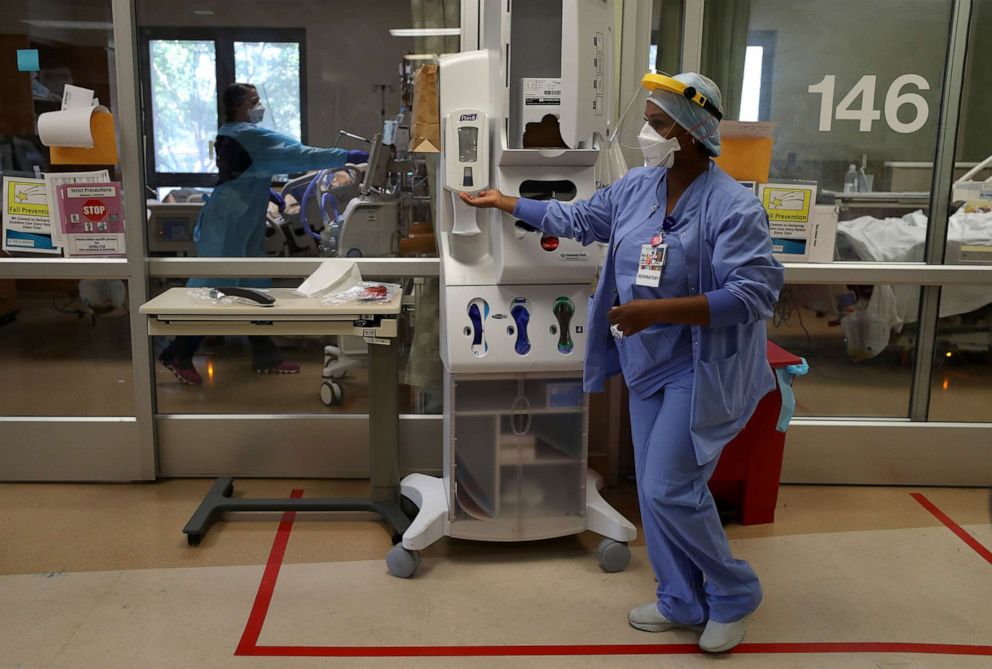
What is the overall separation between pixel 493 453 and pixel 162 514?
51.6 inches

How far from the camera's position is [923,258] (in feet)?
11.9

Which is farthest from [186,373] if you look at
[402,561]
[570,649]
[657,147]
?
[657,147]

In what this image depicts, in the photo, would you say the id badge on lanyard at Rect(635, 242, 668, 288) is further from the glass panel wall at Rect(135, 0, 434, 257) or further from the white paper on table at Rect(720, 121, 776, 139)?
the glass panel wall at Rect(135, 0, 434, 257)

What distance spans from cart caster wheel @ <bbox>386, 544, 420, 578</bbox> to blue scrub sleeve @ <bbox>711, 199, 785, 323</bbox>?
1.34 metres

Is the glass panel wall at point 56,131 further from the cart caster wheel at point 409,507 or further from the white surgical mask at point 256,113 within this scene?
the cart caster wheel at point 409,507

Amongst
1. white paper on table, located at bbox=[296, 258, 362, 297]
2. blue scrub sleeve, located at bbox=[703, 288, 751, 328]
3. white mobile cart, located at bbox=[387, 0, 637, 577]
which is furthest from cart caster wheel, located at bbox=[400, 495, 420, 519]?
blue scrub sleeve, located at bbox=[703, 288, 751, 328]

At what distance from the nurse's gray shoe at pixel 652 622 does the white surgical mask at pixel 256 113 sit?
7.48ft

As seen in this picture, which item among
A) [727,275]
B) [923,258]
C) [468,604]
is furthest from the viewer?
[923,258]

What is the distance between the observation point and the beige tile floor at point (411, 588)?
8.21 feet

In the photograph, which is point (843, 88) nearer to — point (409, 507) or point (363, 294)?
point (363, 294)

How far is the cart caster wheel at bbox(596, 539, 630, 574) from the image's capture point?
2.95 m

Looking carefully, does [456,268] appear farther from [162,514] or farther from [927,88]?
[927,88]

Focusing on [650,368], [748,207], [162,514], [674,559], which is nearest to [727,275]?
[748,207]

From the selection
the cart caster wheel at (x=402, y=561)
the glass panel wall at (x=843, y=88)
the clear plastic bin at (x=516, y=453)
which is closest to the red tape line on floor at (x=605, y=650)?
the cart caster wheel at (x=402, y=561)
